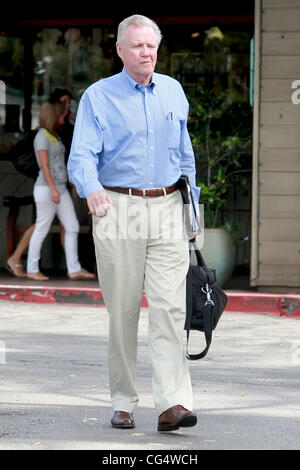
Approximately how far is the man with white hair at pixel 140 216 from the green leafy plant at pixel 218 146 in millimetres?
6030

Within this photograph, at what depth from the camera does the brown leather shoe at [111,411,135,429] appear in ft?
17.9

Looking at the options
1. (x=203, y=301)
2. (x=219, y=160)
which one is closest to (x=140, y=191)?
(x=203, y=301)

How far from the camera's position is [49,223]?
1209cm

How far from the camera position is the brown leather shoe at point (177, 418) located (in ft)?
17.2

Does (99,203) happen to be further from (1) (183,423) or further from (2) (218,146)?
(2) (218,146)

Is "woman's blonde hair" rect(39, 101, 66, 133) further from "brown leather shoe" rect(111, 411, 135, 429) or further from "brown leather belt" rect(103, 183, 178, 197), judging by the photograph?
"brown leather shoe" rect(111, 411, 135, 429)

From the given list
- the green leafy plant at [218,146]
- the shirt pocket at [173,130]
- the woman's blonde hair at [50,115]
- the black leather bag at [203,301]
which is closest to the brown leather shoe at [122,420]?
the black leather bag at [203,301]

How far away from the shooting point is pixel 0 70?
1434cm

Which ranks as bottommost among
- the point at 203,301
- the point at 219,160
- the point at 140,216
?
the point at 203,301

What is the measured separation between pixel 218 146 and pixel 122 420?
672cm

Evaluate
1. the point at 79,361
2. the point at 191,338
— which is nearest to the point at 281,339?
the point at 191,338

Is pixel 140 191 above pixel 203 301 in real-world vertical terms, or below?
above

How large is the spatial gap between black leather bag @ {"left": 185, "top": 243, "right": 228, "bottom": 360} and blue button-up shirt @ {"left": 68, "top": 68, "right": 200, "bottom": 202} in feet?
1.63

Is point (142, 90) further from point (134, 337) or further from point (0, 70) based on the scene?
point (0, 70)
